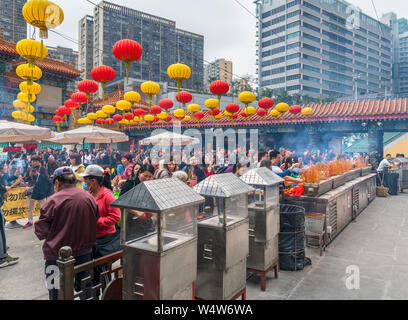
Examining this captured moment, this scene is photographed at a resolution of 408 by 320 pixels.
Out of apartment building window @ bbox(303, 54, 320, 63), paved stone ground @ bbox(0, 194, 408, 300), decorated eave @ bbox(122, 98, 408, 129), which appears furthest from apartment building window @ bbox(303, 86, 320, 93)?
paved stone ground @ bbox(0, 194, 408, 300)

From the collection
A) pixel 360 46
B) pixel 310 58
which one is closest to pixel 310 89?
pixel 310 58

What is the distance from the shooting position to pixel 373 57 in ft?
294

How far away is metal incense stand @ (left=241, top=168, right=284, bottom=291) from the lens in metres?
4.04

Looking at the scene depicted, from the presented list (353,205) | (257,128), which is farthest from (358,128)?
(353,205)

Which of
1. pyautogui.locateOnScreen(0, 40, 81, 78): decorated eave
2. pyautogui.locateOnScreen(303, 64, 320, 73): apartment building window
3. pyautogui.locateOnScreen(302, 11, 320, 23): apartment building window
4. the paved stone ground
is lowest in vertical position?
the paved stone ground

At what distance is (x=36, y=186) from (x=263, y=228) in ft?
18.4

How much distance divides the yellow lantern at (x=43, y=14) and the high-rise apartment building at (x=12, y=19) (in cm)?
4386

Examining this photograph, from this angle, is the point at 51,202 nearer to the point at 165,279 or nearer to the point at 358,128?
the point at 165,279

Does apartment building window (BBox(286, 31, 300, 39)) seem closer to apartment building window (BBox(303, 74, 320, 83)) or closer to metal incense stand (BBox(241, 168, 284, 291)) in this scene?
apartment building window (BBox(303, 74, 320, 83))

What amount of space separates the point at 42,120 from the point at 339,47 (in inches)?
3228

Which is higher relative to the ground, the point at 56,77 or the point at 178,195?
the point at 56,77

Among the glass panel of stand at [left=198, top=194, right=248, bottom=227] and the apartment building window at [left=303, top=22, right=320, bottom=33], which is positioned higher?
the apartment building window at [left=303, top=22, right=320, bottom=33]

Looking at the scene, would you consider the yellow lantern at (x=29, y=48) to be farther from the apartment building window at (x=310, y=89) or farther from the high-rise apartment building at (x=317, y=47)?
the apartment building window at (x=310, y=89)

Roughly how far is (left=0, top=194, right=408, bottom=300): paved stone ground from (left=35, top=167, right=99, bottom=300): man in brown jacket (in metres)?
1.49
